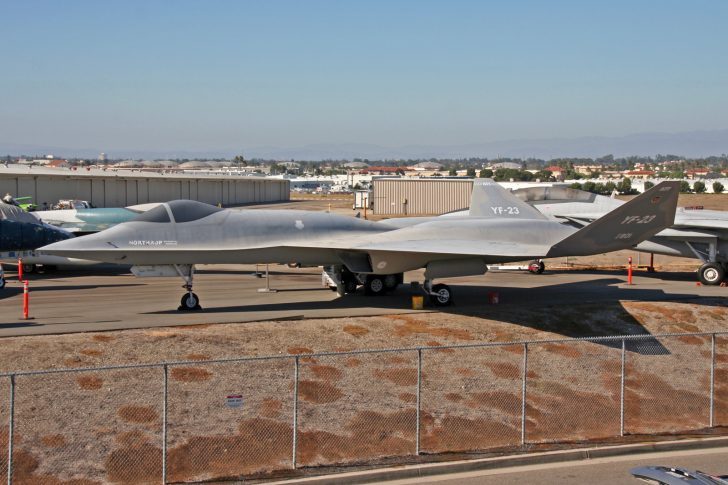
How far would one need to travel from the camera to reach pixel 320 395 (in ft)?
53.2

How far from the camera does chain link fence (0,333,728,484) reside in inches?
518

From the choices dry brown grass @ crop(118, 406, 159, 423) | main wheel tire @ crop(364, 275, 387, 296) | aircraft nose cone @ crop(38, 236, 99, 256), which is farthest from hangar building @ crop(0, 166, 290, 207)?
dry brown grass @ crop(118, 406, 159, 423)

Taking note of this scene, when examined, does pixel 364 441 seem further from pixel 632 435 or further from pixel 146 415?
pixel 632 435

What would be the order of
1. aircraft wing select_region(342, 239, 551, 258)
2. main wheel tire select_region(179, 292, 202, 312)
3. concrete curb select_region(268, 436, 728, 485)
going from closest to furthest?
concrete curb select_region(268, 436, 728, 485), aircraft wing select_region(342, 239, 551, 258), main wheel tire select_region(179, 292, 202, 312)

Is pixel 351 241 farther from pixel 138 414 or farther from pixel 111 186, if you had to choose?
pixel 111 186

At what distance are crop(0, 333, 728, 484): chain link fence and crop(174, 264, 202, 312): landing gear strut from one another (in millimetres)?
5827

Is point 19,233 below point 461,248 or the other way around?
below

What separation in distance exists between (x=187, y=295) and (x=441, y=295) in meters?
7.21

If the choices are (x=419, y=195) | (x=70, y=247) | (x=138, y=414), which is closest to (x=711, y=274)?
(x=70, y=247)

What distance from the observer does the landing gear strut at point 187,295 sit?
73.9 feet

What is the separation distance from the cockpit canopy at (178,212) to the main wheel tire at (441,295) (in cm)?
686

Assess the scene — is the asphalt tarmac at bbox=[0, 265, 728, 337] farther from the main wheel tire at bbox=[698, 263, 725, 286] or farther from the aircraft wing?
the aircraft wing

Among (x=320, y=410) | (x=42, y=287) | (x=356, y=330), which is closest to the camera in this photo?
(x=320, y=410)

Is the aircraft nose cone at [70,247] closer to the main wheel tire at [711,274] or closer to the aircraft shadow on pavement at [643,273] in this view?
the aircraft shadow on pavement at [643,273]
